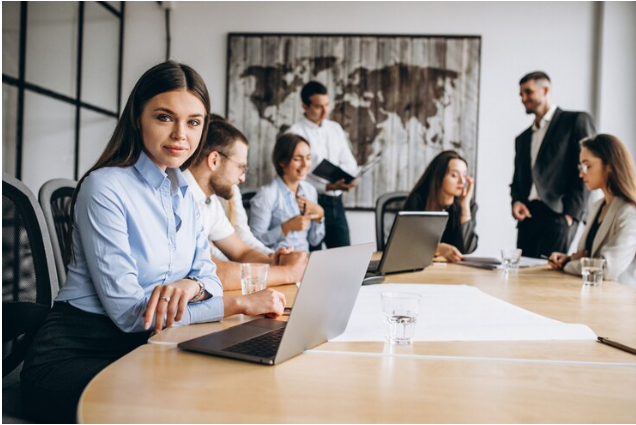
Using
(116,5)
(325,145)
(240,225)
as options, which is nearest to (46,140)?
(116,5)

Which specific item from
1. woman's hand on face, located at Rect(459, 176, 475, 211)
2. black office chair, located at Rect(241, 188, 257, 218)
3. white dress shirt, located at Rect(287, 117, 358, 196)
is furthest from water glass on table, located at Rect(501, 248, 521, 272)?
white dress shirt, located at Rect(287, 117, 358, 196)

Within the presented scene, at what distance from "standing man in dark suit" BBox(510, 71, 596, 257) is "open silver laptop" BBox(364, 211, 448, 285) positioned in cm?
136

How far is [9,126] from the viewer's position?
313 centimetres

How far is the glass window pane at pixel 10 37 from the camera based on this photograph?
9.92ft

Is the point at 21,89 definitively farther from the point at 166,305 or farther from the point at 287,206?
the point at 166,305

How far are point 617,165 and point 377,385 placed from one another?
6.43 ft

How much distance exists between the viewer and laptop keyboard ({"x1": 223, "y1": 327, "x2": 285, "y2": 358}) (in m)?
0.87

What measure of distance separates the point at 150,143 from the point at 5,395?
Result: 59 cm

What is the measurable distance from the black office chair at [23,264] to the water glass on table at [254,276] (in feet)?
1.45

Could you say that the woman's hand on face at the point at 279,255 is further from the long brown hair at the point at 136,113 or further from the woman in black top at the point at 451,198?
the woman in black top at the point at 451,198

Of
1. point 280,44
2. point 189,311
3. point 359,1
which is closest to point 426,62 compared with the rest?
point 359,1

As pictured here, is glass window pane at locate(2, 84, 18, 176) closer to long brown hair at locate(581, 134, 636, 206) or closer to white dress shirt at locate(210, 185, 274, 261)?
white dress shirt at locate(210, 185, 274, 261)

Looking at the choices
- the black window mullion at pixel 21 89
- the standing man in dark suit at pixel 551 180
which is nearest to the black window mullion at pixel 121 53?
the black window mullion at pixel 21 89

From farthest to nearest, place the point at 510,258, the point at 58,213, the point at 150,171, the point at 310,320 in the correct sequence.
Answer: the point at 510,258 < the point at 58,213 < the point at 150,171 < the point at 310,320
